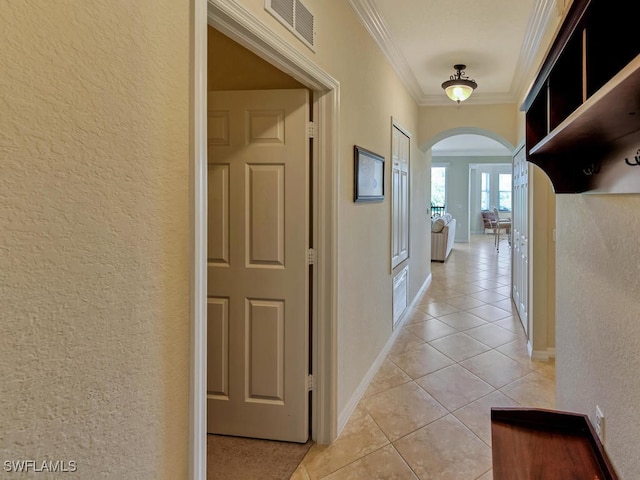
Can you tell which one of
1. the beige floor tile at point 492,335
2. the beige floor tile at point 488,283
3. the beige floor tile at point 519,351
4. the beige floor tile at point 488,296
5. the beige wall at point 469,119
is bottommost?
the beige floor tile at point 519,351

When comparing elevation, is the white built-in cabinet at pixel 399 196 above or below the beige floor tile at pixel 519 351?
above

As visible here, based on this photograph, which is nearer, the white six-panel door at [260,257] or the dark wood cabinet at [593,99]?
the dark wood cabinet at [593,99]

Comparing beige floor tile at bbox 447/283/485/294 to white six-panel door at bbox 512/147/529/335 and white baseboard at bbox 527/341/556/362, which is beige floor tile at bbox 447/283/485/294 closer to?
white six-panel door at bbox 512/147/529/335

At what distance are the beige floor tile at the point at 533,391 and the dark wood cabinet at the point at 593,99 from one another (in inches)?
75.7

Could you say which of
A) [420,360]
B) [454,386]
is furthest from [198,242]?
[420,360]

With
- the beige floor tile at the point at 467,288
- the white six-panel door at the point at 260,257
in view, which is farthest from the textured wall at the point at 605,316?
the beige floor tile at the point at 467,288

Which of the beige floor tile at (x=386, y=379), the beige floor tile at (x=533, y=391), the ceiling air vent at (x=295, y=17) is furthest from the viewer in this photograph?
the beige floor tile at (x=386, y=379)

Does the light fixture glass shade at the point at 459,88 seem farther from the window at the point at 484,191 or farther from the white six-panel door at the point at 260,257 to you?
the window at the point at 484,191

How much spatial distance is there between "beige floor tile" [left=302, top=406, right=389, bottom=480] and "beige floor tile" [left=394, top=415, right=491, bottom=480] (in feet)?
0.50

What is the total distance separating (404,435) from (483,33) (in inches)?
123

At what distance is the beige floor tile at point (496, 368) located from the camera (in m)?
A: 3.19

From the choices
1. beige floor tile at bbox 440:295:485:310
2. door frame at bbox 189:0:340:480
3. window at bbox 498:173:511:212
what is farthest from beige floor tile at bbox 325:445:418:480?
window at bbox 498:173:511:212

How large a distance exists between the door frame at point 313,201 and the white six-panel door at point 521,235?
265cm

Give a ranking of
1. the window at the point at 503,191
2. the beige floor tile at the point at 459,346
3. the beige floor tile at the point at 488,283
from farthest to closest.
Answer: the window at the point at 503,191, the beige floor tile at the point at 488,283, the beige floor tile at the point at 459,346
